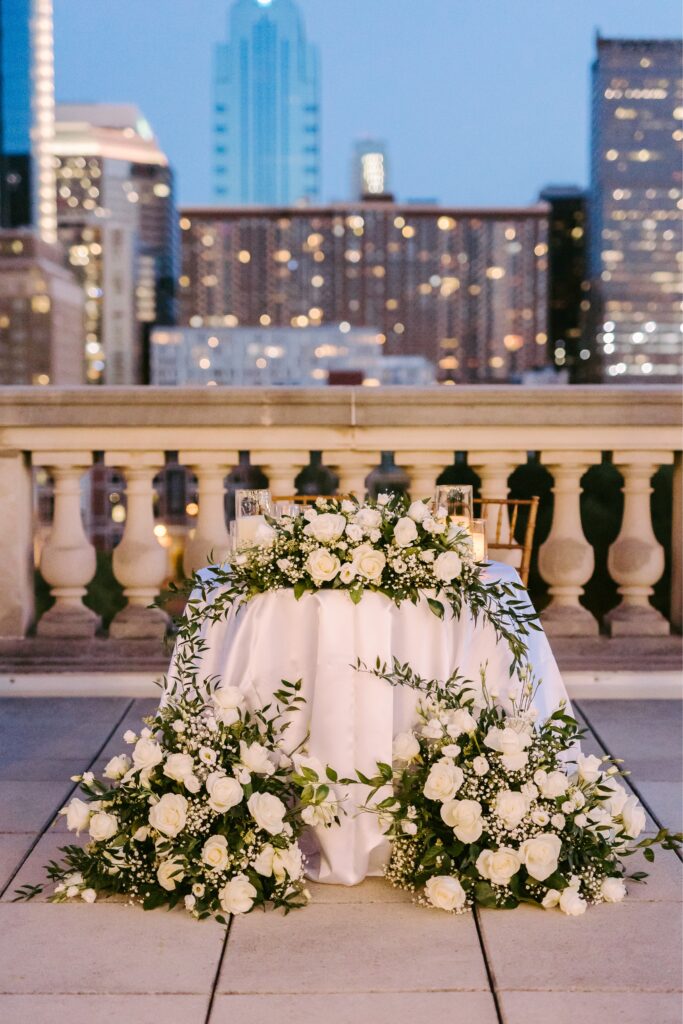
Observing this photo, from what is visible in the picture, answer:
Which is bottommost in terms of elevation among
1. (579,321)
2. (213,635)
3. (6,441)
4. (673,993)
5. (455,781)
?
(673,993)

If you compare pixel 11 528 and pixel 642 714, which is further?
pixel 11 528

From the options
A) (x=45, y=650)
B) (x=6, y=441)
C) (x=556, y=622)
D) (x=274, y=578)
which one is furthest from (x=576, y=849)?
(x=6, y=441)

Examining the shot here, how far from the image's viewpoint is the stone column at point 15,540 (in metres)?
5.45

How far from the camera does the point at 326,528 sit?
318cm

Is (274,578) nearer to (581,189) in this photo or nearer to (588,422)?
(588,422)

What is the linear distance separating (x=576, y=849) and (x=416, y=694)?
1.99 feet

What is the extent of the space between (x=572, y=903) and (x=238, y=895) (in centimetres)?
87

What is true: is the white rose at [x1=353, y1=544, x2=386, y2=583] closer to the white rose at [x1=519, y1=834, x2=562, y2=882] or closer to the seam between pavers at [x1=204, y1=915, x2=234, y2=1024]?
the white rose at [x1=519, y1=834, x2=562, y2=882]

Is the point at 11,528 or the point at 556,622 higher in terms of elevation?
the point at 11,528

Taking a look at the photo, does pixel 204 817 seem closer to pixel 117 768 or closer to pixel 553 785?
pixel 117 768

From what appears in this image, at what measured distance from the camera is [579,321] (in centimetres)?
17900

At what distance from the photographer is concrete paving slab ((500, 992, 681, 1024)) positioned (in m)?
2.53

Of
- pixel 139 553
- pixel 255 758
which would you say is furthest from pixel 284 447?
pixel 255 758

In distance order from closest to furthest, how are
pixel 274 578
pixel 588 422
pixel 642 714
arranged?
pixel 274 578 → pixel 642 714 → pixel 588 422
